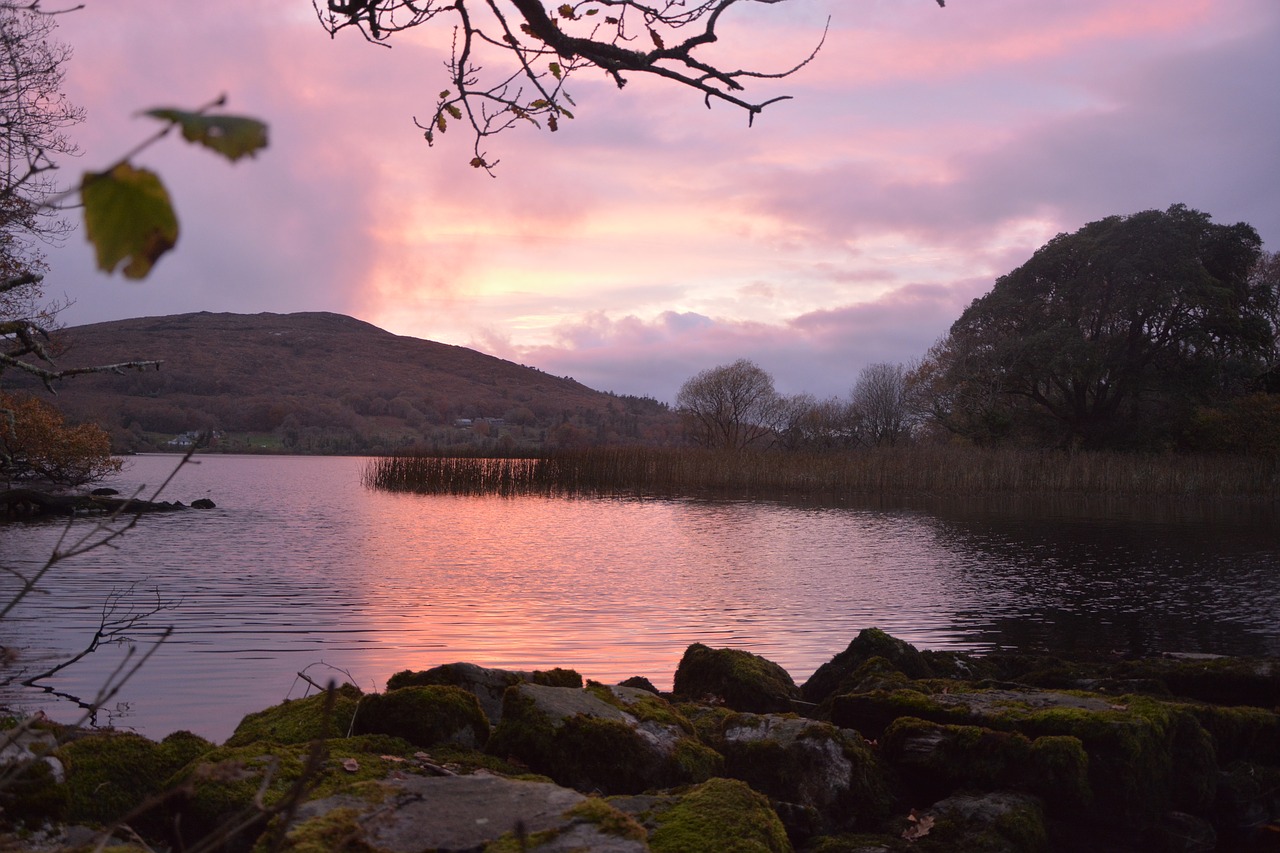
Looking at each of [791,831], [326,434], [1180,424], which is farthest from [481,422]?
[791,831]

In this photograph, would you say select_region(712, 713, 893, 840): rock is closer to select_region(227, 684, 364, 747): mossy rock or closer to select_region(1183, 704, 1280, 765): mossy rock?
select_region(227, 684, 364, 747): mossy rock

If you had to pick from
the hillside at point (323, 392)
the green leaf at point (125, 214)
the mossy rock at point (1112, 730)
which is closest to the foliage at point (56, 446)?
the mossy rock at point (1112, 730)

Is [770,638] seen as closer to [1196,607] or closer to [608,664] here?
[608,664]

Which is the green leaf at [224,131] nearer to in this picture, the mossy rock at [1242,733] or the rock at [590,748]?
the rock at [590,748]

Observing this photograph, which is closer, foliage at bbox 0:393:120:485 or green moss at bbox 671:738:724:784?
green moss at bbox 671:738:724:784

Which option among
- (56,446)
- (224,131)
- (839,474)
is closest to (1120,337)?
(839,474)

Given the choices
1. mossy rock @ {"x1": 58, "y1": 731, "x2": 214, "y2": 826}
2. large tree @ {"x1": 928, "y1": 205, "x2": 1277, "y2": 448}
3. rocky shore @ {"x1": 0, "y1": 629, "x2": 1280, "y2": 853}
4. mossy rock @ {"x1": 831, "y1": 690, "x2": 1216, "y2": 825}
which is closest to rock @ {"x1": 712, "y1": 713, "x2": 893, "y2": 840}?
rocky shore @ {"x1": 0, "y1": 629, "x2": 1280, "y2": 853}

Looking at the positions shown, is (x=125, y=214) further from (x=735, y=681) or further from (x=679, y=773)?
(x=735, y=681)

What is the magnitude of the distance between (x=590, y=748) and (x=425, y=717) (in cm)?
78

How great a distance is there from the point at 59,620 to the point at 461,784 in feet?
27.0

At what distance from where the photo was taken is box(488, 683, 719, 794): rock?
420 centimetres

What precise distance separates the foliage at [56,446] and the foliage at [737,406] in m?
39.6

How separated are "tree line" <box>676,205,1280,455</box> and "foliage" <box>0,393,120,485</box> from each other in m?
31.5

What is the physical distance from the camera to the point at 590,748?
4.26 metres
